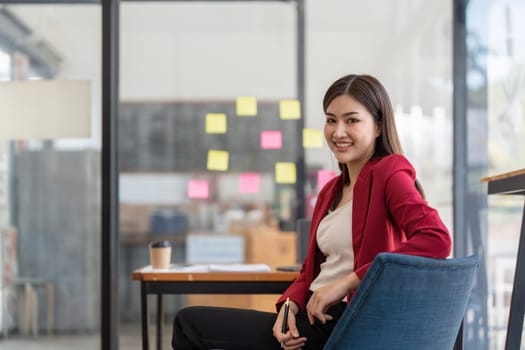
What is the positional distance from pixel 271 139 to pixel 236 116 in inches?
9.7

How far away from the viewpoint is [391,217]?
193 centimetres

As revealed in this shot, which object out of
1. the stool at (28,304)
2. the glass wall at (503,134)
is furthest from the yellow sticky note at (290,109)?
the stool at (28,304)

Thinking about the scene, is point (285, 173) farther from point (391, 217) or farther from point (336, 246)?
point (391, 217)

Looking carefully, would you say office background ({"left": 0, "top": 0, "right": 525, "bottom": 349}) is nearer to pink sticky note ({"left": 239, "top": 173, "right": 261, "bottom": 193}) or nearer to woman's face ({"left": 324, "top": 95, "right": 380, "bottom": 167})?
pink sticky note ({"left": 239, "top": 173, "right": 261, "bottom": 193})

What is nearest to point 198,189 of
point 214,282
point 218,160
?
point 218,160

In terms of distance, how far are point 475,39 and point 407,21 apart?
2.08 ft

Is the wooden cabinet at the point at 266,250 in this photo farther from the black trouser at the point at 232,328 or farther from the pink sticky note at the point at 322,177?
the black trouser at the point at 232,328

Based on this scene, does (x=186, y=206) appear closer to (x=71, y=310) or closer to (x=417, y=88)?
(x=71, y=310)

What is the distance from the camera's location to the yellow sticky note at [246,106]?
15.0 ft

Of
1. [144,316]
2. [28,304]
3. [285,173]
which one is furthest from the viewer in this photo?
[285,173]

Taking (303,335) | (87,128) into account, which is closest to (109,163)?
(87,128)

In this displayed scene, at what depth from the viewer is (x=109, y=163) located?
3596 millimetres

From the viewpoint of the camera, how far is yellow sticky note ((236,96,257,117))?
457cm

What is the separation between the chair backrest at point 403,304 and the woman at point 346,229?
77mm
